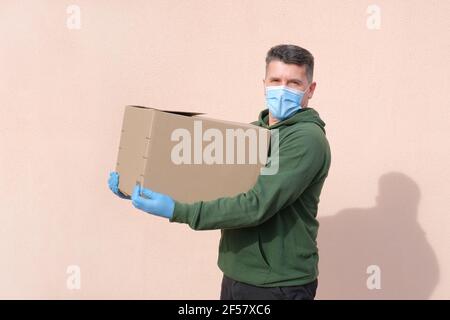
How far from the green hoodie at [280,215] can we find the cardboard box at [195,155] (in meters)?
0.06

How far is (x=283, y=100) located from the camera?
1.35 m

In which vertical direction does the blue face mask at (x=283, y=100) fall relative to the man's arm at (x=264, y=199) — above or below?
above

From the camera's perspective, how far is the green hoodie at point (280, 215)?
1.24 metres

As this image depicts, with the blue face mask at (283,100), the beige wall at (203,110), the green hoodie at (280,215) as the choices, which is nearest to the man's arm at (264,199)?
the green hoodie at (280,215)

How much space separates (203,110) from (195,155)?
3.46 ft

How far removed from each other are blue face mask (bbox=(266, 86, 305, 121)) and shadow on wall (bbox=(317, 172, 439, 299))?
42.5 inches

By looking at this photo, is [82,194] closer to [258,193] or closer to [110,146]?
[110,146]

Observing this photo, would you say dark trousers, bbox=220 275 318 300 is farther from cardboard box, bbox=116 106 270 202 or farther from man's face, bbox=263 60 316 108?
man's face, bbox=263 60 316 108

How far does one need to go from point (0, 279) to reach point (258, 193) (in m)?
1.80

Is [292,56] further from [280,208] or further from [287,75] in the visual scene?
[280,208]

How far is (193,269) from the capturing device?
8.03ft

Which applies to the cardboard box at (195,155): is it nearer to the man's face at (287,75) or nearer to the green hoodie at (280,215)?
the green hoodie at (280,215)

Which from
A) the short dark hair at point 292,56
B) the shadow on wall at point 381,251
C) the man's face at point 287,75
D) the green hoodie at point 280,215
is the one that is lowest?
the shadow on wall at point 381,251
